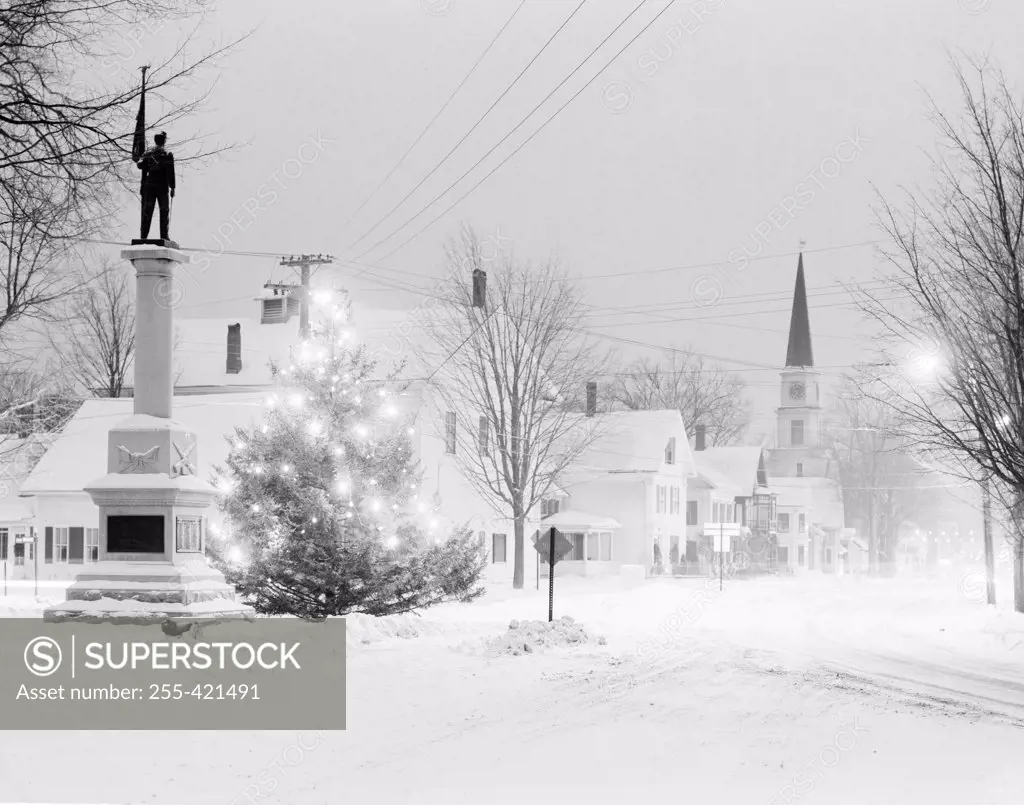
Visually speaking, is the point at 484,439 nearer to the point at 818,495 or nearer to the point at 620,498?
the point at 620,498

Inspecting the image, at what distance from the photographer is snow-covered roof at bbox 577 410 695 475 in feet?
196

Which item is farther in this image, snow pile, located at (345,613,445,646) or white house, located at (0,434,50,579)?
white house, located at (0,434,50,579)

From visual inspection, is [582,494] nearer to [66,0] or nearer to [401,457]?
[401,457]

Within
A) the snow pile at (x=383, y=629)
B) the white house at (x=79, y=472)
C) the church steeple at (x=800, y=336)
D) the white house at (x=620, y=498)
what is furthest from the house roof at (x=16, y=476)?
the church steeple at (x=800, y=336)

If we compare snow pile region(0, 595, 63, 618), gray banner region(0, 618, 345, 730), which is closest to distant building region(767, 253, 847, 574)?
snow pile region(0, 595, 63, 618)

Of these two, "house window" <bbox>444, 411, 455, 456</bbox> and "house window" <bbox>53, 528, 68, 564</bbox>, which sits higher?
"house window" <bbox>444, 411, 455, 456</bbox>

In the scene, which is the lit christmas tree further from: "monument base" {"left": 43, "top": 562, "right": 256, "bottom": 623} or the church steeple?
the church steeple

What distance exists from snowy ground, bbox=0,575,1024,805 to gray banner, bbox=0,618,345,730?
0.37 meters

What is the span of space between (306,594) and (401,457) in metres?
2.86

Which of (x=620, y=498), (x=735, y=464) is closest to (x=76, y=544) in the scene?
(x=620, y=498)

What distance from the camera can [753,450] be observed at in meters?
79.7

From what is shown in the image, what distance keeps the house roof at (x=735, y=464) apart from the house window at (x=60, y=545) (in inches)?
1570

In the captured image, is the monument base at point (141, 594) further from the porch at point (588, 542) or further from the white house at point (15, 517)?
the porch at point (588, 542)

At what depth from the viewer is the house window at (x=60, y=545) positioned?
153ft
